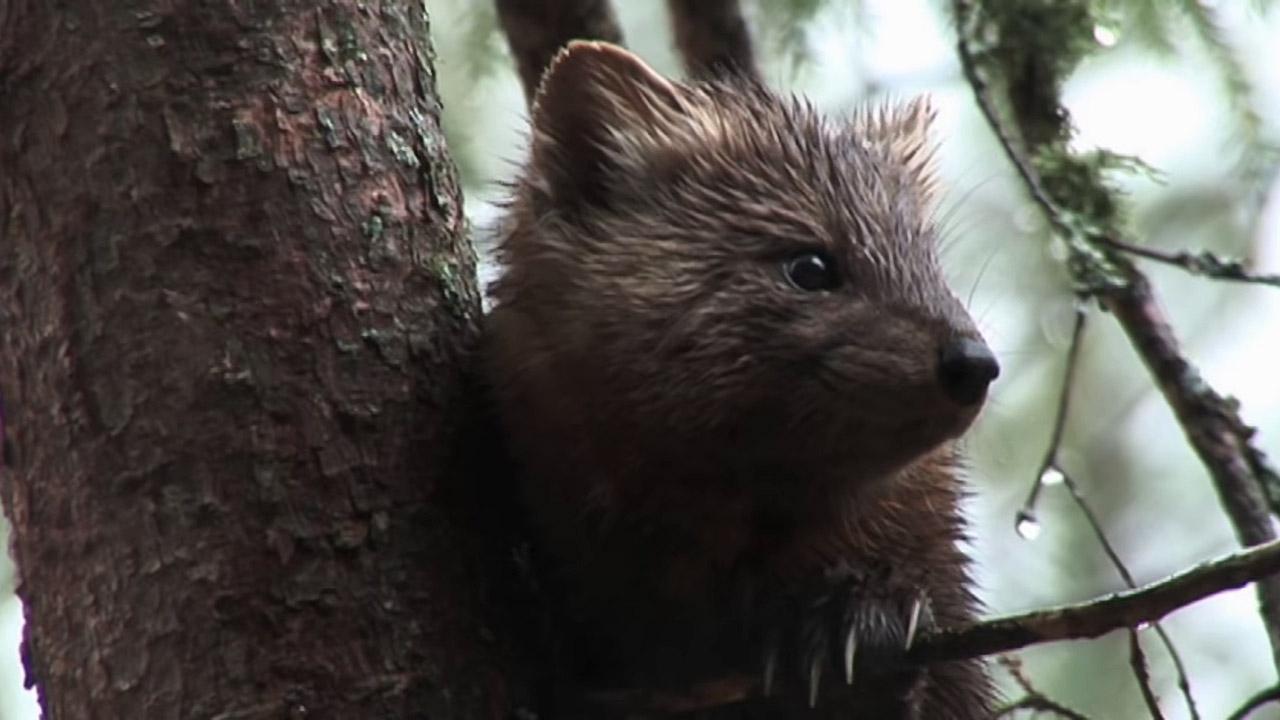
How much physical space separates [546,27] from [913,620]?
160 centimetres

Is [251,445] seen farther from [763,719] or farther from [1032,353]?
[1032,353]

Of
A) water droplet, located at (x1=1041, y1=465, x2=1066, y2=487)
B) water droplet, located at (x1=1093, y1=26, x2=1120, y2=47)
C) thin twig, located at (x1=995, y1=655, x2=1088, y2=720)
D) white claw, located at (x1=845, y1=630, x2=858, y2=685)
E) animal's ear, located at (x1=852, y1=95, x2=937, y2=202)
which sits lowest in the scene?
thin twig, located at (x1=995, y1=655, x2=1088, y2=720)

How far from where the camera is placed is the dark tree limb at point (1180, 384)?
10.1 ft

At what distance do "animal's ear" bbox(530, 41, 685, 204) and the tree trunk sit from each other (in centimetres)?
36

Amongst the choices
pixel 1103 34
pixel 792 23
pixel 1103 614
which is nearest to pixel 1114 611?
pixel 1103 614

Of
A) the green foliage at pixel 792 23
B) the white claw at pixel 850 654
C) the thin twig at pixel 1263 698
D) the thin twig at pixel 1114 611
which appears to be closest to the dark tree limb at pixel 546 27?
the green foliage at pixel 792 23

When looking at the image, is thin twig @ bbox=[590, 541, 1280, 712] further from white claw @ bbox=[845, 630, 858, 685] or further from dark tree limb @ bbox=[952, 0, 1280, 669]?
dark tree limb @ bbox=[952, 0, 1280, 669]

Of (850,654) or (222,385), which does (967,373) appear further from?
(222,385)

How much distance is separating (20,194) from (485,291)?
75cm

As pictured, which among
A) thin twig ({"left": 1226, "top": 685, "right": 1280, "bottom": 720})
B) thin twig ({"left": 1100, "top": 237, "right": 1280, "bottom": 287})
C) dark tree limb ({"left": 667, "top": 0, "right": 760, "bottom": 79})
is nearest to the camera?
thin twig ({"left": 1226, "top": 685, "right": 1280, "bottom": 720})

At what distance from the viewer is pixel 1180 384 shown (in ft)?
10.7

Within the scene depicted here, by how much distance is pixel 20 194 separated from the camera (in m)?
2.66

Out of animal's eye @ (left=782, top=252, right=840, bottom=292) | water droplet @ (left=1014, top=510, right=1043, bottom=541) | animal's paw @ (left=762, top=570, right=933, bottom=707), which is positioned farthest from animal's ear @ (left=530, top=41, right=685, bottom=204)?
water droplet @ (left=1014, top=510, right=1043, bottom=541)

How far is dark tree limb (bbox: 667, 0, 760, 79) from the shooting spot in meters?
3.94
